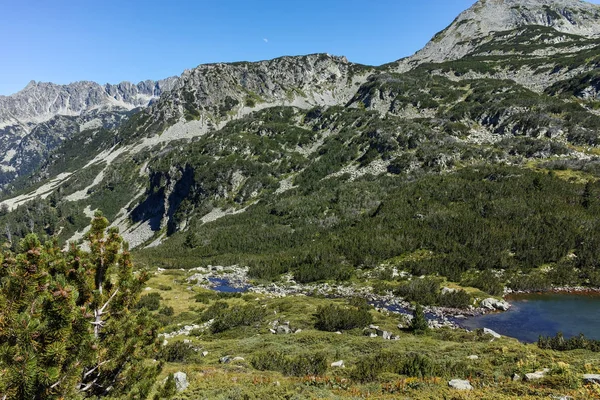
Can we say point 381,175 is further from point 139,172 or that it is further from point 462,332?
point 139,172

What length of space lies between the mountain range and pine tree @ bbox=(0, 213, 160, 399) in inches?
1451

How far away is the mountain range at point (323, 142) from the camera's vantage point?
61312 millimetres

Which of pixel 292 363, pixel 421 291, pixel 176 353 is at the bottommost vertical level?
pixel 421 291

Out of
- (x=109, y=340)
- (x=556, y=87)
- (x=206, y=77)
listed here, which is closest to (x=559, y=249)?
(x=109, y=340)

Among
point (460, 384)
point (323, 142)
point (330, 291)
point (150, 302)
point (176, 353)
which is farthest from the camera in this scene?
point (323, 142)

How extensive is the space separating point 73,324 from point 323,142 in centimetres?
9256

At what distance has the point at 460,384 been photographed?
10891mm

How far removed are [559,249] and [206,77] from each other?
162 m

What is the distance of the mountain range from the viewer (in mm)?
61312

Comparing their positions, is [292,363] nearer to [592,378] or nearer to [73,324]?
[592,378]

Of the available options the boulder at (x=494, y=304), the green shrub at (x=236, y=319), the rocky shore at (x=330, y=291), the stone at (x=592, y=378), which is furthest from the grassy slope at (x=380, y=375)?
the boulder at (x=494, y=304)

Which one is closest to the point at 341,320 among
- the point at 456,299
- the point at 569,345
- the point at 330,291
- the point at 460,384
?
the point at 460,384

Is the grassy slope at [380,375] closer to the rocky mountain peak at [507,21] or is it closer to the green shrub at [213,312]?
the green shrub at [213,312]

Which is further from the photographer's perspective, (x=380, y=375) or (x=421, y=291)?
(x=421, y=291)
